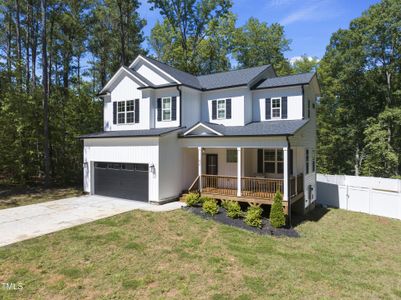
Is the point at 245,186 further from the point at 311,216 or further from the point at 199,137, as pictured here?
the point at 311,216

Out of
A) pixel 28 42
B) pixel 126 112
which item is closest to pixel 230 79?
pixel 126 112

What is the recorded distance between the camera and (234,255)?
26.4 feet

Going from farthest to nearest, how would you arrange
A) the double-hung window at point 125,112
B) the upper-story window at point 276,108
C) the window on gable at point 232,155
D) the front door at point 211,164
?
the double-hung window at point 125,112
the front door at point 211,164
the window on gable at point 232,155
the upper-story window at point 276,108

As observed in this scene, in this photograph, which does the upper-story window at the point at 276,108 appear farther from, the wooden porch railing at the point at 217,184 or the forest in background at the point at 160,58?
the forest in background at the point at 160,58

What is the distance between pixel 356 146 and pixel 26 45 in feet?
117

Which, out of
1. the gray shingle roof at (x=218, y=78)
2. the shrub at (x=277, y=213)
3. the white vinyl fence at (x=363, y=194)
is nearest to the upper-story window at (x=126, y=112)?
the gray shingle roof at (x=218, y=78)

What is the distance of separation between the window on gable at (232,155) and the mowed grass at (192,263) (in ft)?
16.6

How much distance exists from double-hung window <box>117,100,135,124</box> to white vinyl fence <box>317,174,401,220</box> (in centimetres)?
1426

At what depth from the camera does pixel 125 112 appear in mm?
16938

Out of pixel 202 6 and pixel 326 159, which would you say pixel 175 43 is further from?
pixel 326 159

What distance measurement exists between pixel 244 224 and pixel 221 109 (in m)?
7.84

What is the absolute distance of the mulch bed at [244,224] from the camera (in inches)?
417

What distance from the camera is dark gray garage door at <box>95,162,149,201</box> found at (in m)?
14.4

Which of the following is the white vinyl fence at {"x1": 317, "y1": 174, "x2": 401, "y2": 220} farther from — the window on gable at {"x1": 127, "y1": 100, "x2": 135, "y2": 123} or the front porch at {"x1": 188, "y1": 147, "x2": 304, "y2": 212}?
the window on gable at {"x1": 127, "y1": 100, "x2": 135, "y2": 123}
